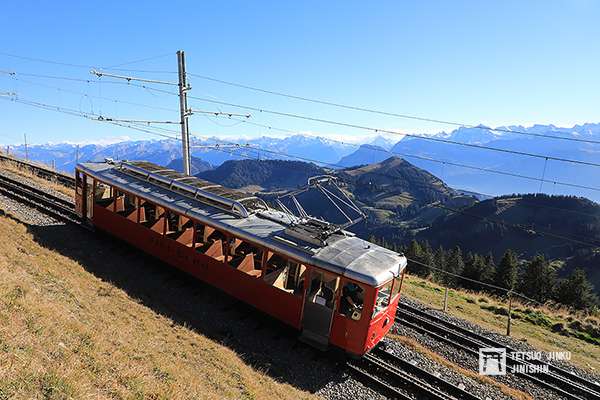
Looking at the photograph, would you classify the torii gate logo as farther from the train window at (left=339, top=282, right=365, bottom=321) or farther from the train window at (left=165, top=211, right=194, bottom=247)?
the train window at (left=165, top=211, right=194, bottom=247)

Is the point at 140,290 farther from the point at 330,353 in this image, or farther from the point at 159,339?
the point at 330,353

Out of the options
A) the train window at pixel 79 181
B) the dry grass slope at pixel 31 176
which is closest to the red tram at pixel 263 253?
the train window at pixel 79 181

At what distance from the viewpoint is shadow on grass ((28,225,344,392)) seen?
12141 millimetres

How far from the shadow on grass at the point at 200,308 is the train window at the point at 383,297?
212 centimetres

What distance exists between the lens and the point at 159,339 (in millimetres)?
10664

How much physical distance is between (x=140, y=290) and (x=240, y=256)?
12.4ft

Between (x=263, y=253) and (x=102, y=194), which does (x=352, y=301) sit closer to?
(x=263, y=253)

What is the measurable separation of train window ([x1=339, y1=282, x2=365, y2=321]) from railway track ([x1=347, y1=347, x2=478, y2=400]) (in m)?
1.73

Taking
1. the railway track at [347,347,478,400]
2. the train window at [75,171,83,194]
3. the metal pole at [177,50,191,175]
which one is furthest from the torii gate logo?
the train window at [75,171,83,194]

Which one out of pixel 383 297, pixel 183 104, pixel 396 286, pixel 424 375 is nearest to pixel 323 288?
pixel 383 297

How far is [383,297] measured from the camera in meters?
12.5

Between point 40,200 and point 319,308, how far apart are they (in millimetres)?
17953

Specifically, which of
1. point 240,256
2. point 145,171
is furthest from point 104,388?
point 145,171

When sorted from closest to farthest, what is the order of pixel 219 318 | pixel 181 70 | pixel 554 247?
pixel 219 318 < pixel 181 70 < pixel 554 247
